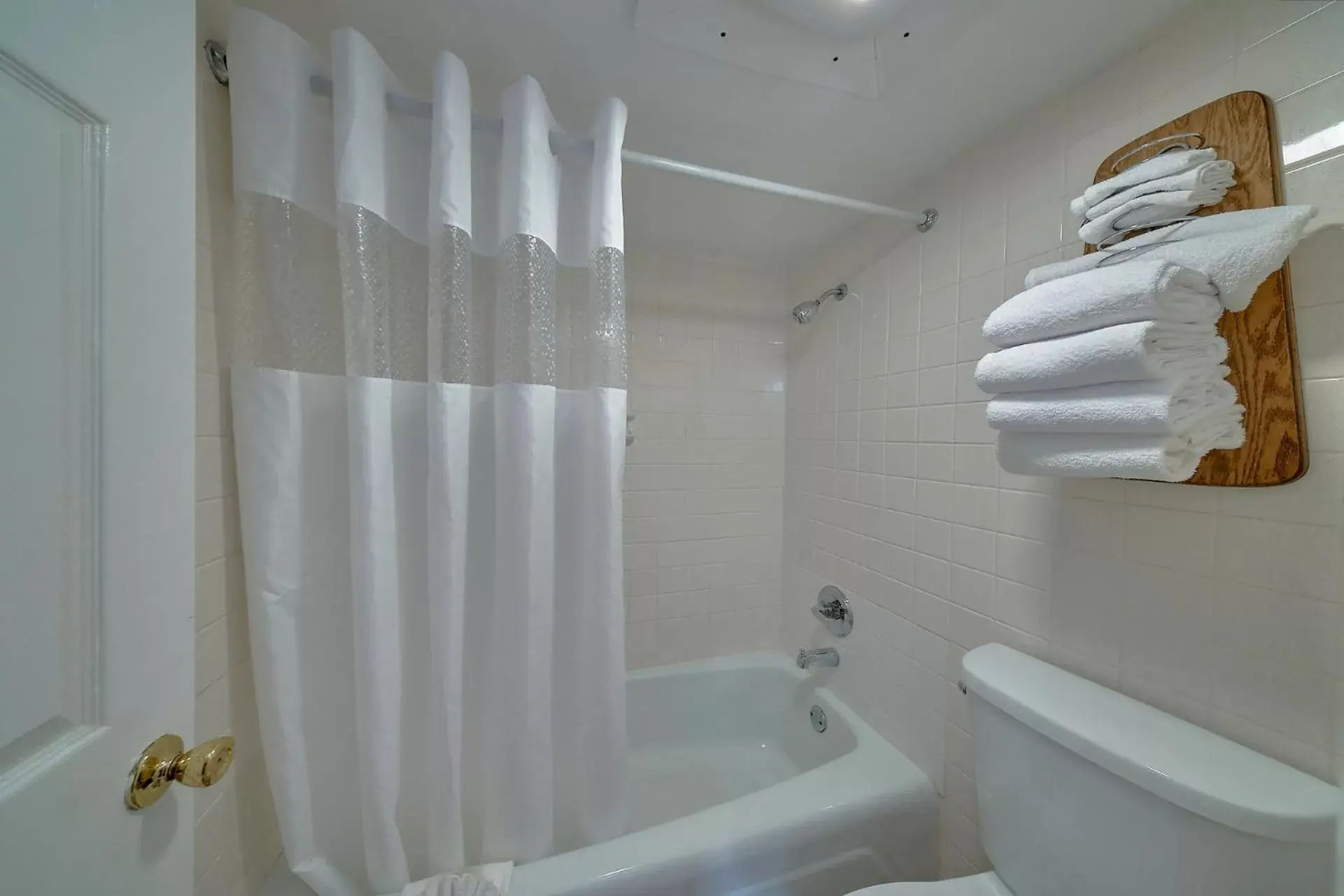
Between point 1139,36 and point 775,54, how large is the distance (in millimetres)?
633

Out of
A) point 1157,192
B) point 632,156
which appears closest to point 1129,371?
point 1157,192

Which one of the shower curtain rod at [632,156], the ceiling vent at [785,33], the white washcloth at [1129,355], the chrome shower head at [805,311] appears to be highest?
the ceiling vent at [785,33]

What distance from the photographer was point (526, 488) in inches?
33.6

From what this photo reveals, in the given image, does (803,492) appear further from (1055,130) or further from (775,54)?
(775,54)

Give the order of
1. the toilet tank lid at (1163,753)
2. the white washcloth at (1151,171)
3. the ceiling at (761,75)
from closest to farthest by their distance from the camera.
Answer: the toilet tank lid at (1163,753) < the white washcloth at (1151,171) < the ceiling at (761,75)

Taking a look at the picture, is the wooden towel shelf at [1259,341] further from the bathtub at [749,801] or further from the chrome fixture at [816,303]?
the bathtub at [749,801]

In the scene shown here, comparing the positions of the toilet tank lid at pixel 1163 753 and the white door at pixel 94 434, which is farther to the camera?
the toilet tank lid at pixel 1163 753

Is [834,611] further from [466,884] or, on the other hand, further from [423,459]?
[423,459]

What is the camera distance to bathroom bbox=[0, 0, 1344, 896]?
2.02 feet

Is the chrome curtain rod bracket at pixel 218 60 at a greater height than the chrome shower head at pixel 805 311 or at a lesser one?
greater

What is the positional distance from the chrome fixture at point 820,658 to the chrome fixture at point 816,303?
117cm

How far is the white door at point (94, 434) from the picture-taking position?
13.4 inches

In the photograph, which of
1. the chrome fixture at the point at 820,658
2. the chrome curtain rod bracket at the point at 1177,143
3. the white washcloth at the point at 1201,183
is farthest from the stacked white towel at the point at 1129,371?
the chrome fixture at the point at 820,658

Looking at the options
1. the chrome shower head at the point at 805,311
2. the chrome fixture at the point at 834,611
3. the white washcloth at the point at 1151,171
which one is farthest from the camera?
the chrome shower head at the point at 805,311
